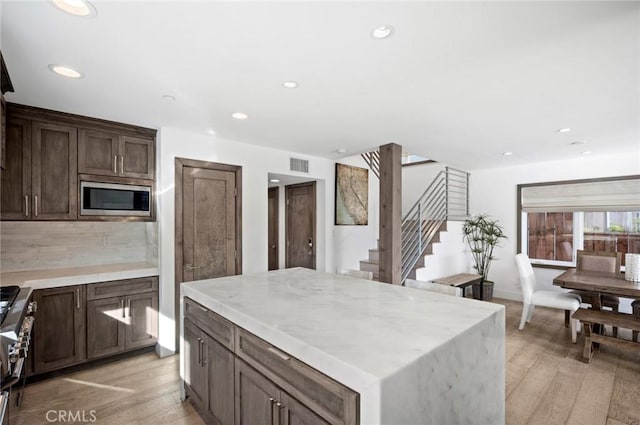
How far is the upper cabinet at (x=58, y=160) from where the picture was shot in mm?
2643

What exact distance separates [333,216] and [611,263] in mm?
3763

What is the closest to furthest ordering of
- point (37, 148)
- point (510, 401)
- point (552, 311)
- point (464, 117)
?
point (510, 401)
point (37, 148)
point (464, 117)
point (552, 311)

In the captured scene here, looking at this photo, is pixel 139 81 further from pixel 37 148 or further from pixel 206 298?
pixel 206 298

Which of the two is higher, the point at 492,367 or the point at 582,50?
the point at 582,50

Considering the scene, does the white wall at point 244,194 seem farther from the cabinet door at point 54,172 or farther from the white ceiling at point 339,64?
the cabinet door at point 54,172

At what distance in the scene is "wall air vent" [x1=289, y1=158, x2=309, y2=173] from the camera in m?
4.45

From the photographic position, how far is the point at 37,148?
8.98 ft

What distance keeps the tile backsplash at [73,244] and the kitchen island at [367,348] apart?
6.20 feet

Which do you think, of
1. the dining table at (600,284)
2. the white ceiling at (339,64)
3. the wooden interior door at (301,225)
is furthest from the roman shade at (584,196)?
the wooden interior door at (301,225)

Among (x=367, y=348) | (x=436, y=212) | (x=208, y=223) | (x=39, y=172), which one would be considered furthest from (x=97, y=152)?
(x=436, y=212)

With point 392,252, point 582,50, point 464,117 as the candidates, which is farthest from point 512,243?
point 582,50

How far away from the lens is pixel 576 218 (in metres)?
5.02

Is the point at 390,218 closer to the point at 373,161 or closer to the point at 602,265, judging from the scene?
the point at 373,161

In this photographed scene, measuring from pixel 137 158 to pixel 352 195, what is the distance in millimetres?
3229
